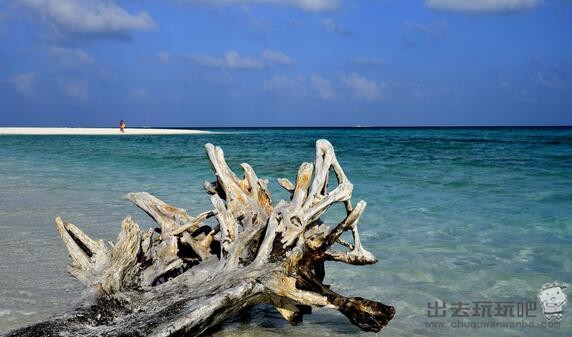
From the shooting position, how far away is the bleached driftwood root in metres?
2.66

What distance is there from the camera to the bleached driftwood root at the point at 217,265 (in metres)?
2.66

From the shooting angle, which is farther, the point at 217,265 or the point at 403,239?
the point at 403,239

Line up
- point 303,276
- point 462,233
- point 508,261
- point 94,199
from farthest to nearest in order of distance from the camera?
point 94,199 → point 462,233 → point 508,261 → point 303,276

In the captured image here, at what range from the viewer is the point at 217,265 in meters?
3.25

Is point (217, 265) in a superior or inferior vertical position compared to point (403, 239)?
superior

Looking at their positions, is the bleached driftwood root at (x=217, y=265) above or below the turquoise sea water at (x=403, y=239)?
above

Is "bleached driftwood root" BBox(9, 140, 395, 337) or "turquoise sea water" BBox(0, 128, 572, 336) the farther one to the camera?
"turquoise sea water" BBox(0, 128, 572, 336)

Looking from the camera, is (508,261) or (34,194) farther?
(34,194)

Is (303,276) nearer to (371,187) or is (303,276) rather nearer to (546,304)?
(546,304)

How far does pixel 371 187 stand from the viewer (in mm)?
10727

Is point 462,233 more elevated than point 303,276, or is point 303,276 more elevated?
point 303,276

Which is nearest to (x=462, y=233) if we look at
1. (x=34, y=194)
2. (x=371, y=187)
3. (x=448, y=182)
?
(x=371, y=187)

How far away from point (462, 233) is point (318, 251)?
364 cm

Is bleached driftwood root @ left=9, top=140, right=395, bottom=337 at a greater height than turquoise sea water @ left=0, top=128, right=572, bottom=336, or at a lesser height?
greater
